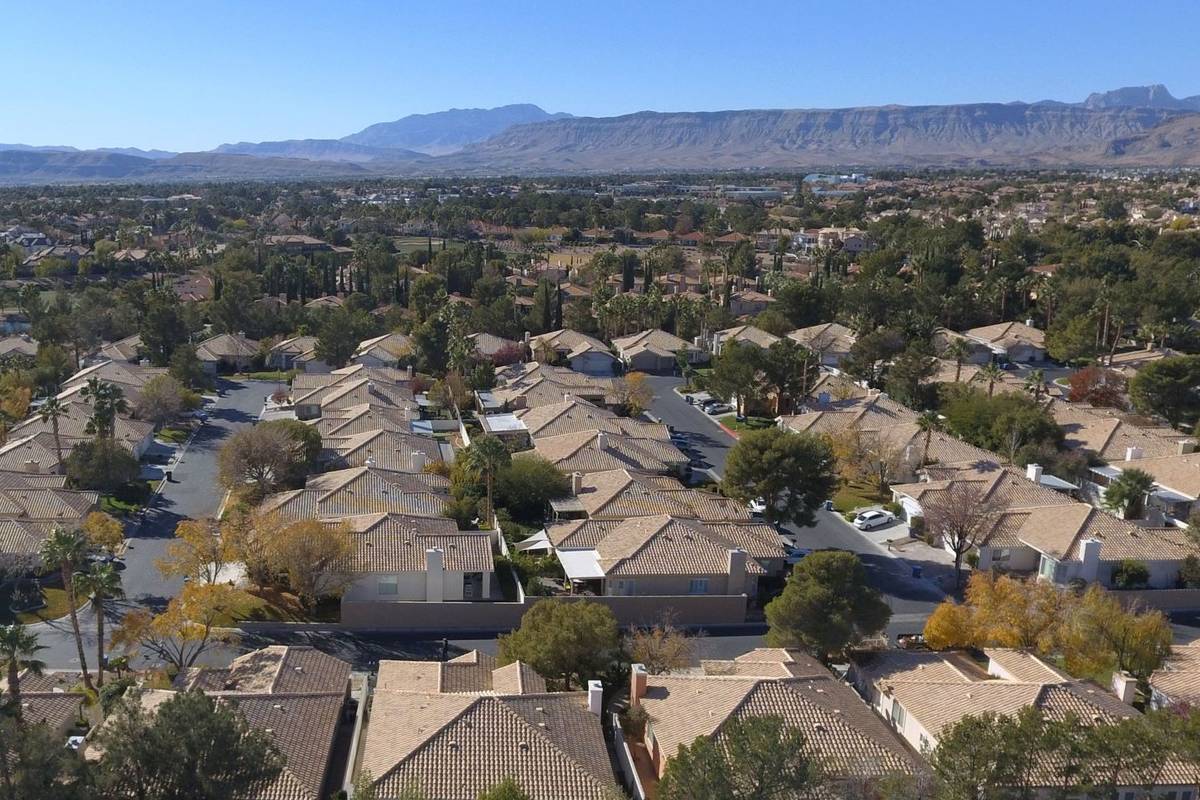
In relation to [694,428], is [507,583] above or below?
above

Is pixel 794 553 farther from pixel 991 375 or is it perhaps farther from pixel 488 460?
pixel 991 375

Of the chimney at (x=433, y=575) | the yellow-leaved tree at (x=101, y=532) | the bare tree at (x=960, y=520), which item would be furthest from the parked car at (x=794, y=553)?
the yellow-leaved tree at (x=101, y=532)

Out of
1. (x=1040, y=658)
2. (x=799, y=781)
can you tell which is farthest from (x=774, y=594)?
(x=799, y=781)

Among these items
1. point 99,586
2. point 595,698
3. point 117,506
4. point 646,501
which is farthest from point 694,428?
point 99,586

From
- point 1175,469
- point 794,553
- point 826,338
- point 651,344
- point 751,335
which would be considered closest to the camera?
point 794,553

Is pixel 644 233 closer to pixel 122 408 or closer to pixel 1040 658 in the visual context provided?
pixel 122 408

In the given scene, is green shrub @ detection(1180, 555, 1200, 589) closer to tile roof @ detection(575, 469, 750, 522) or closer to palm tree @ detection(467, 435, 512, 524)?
tile roof @ detection(575, 469, 750, 522)
